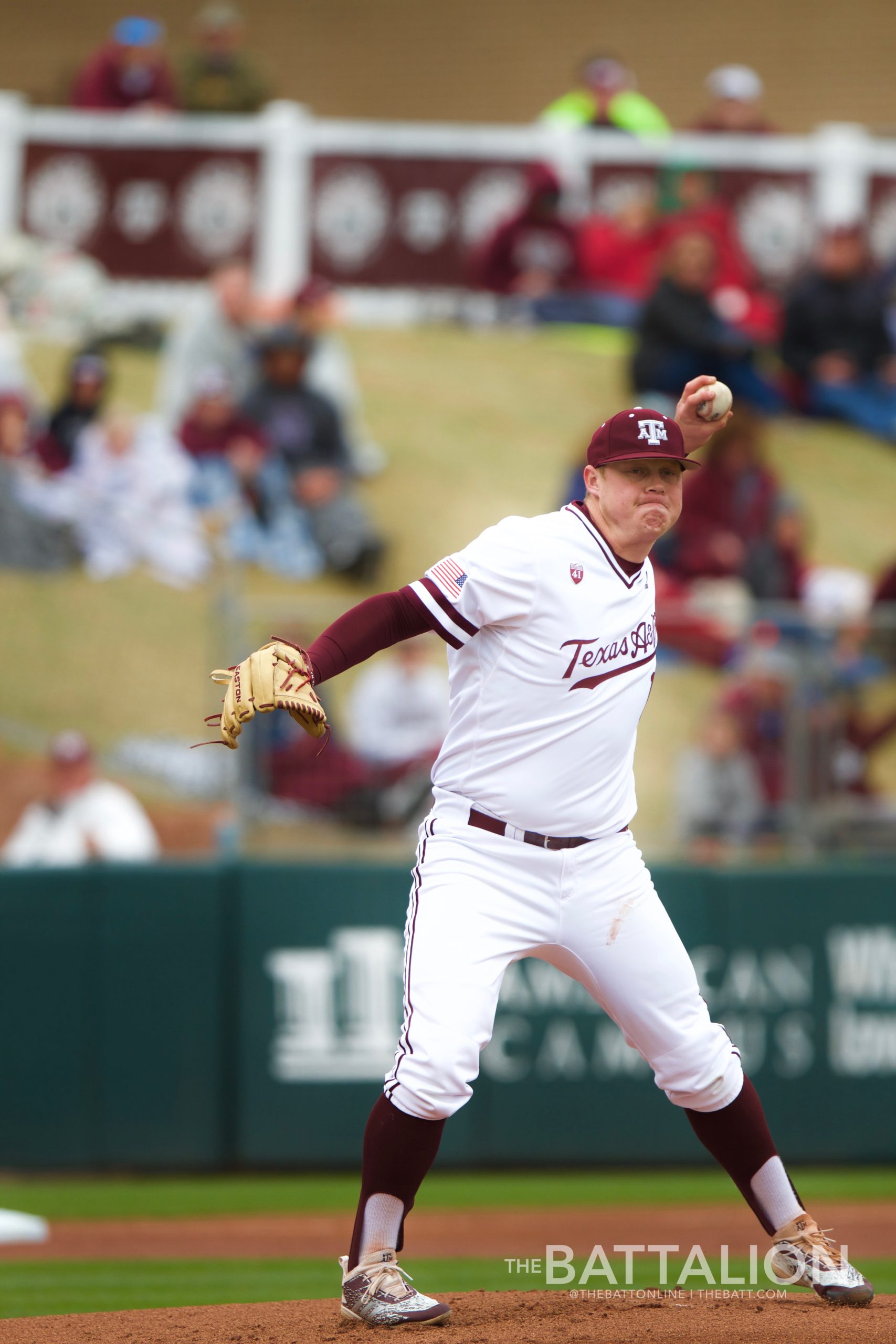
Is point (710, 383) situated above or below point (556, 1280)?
above

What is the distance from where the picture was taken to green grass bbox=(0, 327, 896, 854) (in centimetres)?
846

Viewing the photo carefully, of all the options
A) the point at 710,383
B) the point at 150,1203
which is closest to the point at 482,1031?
the point at 710,383

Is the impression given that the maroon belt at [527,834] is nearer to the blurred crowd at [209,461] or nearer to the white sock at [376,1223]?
the white sock at [376,1223]

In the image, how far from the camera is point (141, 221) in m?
14.3

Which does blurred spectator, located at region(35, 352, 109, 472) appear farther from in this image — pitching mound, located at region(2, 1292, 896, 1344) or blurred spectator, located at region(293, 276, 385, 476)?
pitching mound, located at region(2, 1292, 896, 1344)

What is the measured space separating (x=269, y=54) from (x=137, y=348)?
23.2ft

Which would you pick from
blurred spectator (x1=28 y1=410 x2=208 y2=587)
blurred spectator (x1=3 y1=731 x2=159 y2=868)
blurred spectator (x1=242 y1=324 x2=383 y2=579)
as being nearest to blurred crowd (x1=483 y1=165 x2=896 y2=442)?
blurred spectator (x1=242 y1=324 x2=383 y2=579)

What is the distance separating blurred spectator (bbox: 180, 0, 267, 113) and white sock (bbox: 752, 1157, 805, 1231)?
1211 centimetres

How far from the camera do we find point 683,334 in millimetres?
11727

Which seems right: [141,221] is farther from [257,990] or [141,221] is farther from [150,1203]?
[150,1203]

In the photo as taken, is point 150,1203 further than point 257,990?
No

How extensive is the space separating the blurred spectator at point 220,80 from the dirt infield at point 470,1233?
10191 millimetres


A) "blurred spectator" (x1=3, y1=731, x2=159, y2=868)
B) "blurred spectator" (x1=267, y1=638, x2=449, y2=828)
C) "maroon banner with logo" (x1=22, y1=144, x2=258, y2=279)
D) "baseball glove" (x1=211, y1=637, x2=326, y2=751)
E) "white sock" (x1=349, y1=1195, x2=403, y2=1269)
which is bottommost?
"white sock" (x1=349, y1=1195, x2=403, y2=1269)

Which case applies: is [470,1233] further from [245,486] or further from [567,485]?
[567,485]
